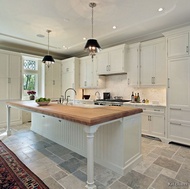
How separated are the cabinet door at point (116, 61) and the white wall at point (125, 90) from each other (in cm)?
42

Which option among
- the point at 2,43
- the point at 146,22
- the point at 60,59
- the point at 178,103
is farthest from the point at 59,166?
the point at 60,59

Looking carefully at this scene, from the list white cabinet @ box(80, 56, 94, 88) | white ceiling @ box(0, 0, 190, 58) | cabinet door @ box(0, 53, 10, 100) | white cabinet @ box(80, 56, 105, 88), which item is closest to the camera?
white ceiling @ box(0, 0, 190, 58)

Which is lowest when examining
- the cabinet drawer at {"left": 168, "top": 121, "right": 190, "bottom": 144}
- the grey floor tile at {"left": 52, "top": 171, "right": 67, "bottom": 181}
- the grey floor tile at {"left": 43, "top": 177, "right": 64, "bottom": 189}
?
the grey floor tile at {"left": 43, "top": 177, "right": 64, "bottom": 189}

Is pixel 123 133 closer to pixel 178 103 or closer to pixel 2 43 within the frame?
pixel 178 103

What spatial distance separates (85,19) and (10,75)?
10.5 feet

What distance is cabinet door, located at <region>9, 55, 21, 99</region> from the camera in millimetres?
4645

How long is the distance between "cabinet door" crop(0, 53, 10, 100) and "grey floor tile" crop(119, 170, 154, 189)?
4.37m

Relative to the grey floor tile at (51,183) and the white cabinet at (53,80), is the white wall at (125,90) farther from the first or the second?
the grey floor tile at (51,183)

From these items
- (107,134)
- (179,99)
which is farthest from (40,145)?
(179,99)

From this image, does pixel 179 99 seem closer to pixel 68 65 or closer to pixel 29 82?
pixel 68 65

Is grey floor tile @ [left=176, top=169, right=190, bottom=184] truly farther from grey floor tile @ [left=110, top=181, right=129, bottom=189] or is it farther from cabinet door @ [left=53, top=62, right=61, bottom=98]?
cabinet door @ [left=53, top=62, right=61, bottom=98]


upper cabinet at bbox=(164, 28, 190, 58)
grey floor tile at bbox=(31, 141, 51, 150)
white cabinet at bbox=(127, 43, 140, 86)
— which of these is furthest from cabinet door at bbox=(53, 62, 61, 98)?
upper cabinet at bbox=(164, 28, 190, 58)

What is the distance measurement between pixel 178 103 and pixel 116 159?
6.62ft

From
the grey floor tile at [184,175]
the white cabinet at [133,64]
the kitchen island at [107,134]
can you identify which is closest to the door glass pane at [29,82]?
the kitchen island at [107,134]
